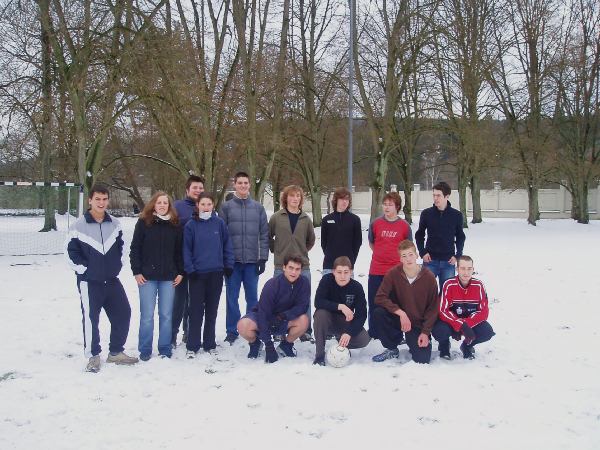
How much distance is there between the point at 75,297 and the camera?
8953 mm

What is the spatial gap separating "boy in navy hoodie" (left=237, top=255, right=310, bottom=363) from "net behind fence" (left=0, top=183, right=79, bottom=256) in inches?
252

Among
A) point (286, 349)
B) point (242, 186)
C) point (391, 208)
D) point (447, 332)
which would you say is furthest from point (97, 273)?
point (447, 332)

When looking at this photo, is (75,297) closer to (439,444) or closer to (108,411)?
(108,411)

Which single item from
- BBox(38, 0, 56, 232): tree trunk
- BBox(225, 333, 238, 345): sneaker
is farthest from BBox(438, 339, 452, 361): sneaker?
BBox(38, 0, 56, 232): tree trunk

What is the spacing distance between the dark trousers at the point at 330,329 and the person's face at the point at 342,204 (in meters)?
1.34

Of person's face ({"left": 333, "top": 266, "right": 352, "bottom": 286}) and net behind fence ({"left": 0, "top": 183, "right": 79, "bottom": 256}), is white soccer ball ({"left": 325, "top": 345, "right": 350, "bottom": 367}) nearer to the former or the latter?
person's face ({"left": 333, "top": 266, "right": 352, "bottom": 286})

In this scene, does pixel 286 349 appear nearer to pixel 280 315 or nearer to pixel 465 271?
pixel 280 315

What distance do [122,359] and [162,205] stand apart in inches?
60.6

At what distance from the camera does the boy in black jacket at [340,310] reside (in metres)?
5.66

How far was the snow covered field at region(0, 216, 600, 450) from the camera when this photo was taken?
3949 millimetres

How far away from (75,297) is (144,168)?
27135 millimetres

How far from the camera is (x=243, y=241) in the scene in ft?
20.6

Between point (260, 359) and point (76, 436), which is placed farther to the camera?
point (260, 359)

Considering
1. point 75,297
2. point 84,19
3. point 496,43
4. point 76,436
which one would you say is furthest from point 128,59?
point 496,43
